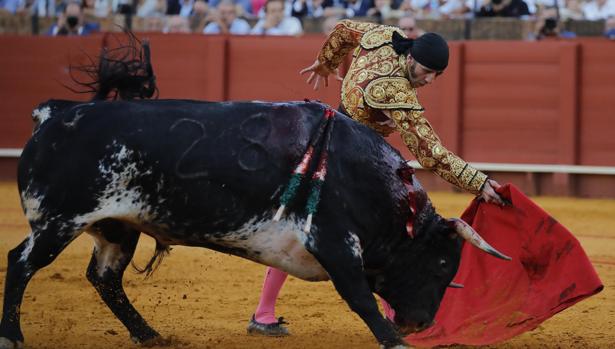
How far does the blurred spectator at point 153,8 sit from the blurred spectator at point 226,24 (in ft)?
3.03

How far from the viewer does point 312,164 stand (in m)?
3.61

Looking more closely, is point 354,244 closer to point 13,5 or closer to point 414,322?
point 414,322

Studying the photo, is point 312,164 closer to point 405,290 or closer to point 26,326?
point 405,290

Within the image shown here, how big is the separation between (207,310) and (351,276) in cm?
140

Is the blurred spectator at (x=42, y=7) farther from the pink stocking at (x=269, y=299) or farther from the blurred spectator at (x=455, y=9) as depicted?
the pink stocking at (x=269, y=299)

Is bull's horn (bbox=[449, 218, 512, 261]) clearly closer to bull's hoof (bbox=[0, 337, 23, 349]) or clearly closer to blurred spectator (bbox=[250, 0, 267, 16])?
bull's hoof (bbox=[0, 337, 23, 349])

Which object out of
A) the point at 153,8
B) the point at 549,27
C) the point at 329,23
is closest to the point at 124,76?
the point at 329,23

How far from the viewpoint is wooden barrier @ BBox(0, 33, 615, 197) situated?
9.32m

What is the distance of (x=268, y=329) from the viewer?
4328 millimetres

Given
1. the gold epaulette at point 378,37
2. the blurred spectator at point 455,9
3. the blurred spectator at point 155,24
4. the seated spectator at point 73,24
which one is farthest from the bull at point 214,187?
the blurred spectator at point 155,24

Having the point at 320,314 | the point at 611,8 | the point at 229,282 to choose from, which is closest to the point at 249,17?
the point at 611,8

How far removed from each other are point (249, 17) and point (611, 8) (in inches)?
136

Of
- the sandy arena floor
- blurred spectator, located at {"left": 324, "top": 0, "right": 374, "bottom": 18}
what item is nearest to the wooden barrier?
blurred spectator, located at {"left": 324, "top": 0, "right": 374, "bottom": 18}

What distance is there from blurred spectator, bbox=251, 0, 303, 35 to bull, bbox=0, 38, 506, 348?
6464 millimetres
